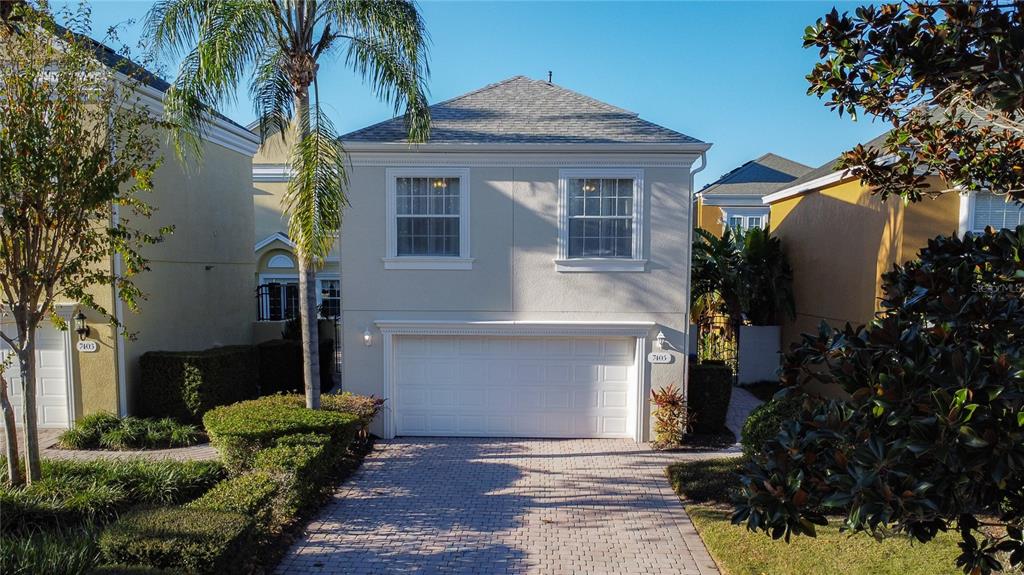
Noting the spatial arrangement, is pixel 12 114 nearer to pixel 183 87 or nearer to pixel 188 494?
pixel 183 87

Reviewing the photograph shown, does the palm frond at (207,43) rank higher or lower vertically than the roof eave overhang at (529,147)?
higher

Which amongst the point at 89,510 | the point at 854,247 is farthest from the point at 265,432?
the point at 854,247

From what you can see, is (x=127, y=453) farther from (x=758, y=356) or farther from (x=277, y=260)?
(x=758, y=356)

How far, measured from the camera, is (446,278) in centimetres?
1100

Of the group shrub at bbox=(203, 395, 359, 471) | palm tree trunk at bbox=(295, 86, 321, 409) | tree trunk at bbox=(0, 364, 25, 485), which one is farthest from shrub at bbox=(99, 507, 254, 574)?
palm tree trunk at bbox=(295, 86, 321, 409)

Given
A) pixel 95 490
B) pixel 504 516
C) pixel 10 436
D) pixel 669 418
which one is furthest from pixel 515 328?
pixel 10 436

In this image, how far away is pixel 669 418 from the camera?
10.7 meters

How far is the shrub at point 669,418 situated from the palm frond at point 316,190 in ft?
21.3

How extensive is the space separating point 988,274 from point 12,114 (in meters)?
9.52

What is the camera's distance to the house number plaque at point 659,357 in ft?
35.6

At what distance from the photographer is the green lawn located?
20.2 feet

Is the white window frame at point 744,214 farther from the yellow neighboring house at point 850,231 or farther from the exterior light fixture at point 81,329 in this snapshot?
the exterior light fixture at point 81,329

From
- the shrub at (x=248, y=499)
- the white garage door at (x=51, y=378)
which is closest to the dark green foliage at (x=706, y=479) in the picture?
the shrub at (x=248, y=499)

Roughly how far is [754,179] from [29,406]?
89.3 ft
